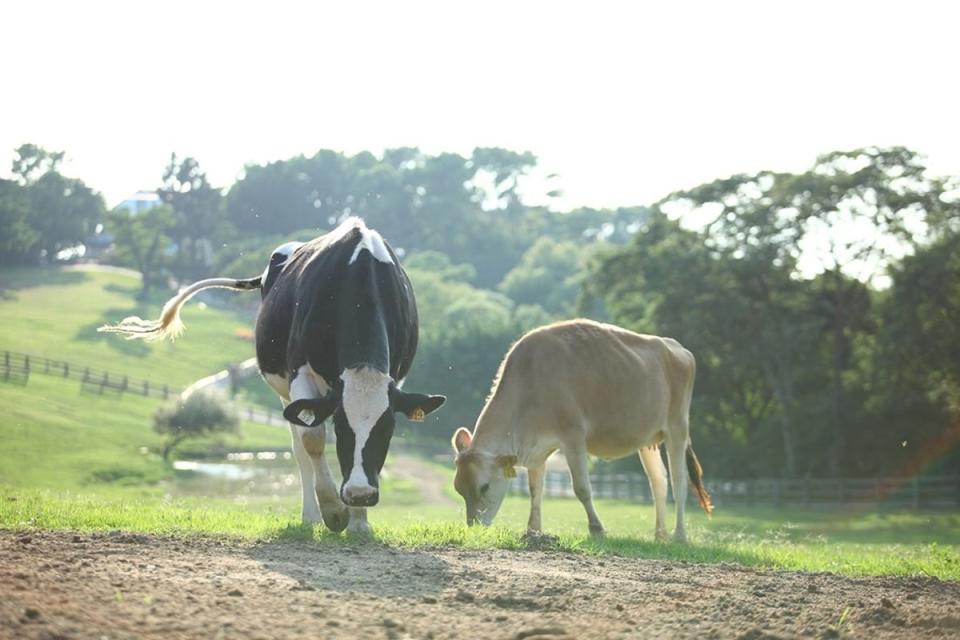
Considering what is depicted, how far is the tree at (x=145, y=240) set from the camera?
8481 cm

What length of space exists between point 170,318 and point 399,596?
856 centimetres

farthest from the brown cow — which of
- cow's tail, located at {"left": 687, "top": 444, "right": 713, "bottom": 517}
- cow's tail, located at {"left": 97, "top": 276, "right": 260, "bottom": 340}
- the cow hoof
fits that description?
cow's tail, located at {"left": 97, "top": 276, "right": 260, "bottom": 340}

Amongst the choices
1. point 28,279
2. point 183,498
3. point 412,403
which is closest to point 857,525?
point 183,498

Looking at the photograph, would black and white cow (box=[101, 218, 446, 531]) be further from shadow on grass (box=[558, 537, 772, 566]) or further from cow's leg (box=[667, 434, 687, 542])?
cow's leg (box=[667, 434, 687, 542])

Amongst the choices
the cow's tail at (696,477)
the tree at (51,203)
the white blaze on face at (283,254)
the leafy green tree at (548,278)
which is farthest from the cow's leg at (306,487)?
the leafy green tree at (548,278)

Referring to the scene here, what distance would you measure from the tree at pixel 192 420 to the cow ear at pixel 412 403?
4780cm

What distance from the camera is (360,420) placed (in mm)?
10961

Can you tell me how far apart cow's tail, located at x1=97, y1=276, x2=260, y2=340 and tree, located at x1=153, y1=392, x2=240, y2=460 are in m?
Result: 43.0

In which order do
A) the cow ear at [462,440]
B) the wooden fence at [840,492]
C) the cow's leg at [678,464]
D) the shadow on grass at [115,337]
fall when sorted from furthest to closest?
the shadow on grass at [115,337], the wooden fence at [840,492], the cow's leg at [678,464], the cow ear at [462,440]

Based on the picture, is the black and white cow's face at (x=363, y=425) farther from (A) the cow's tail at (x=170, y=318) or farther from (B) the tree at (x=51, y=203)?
(B) the tree at (x=51, y=203)

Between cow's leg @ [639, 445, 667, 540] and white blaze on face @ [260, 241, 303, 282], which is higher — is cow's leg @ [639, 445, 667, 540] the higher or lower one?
the lower one

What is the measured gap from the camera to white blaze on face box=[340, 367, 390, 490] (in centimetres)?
1091

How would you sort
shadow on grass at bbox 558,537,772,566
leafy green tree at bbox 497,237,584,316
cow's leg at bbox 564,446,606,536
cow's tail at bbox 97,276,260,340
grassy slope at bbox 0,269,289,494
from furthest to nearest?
leafy green tree at bbox 497,237,584,316 < grassy slope at bbox 0,269,289,494 < cow's tail at bbox 97,276,260,340 < cow's leg at bbox 564,446,606,536 < shadow on grass at bbox 558,537,772,566

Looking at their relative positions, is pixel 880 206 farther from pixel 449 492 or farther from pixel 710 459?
pixel 449 492
